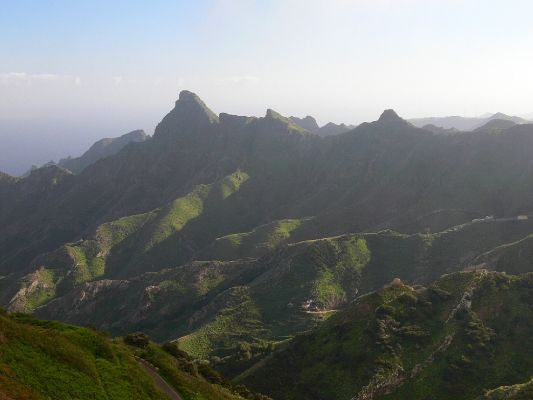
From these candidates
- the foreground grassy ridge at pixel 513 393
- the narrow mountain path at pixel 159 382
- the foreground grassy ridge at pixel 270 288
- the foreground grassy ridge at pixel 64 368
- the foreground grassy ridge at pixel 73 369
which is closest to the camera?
the foreground grassy ridge at pixel 64 368

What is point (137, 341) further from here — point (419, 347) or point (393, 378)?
point (419, 347)

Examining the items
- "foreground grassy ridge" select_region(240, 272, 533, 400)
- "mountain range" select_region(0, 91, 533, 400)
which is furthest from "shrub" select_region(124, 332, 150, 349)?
"foreground grassy ridge" select_region(240, 272, 533, 400)

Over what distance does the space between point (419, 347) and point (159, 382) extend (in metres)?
42.4

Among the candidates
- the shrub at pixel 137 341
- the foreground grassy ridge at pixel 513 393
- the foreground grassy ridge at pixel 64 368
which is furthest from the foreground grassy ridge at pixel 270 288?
the foreground grassy ridge at pixel 64 368

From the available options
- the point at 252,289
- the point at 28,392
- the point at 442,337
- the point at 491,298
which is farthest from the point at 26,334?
the point at 252,289

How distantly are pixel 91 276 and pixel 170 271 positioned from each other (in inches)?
1788

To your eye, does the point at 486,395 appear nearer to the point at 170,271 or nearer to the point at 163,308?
the point at 163,308

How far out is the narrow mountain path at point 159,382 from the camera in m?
48.6

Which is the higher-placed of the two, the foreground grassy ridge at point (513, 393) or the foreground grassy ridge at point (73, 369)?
the foreground grassy ridge at point (73, 369)

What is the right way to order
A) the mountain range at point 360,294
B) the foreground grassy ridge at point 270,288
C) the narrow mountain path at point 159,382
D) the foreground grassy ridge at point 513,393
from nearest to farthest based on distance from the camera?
1. the narrow mountain path at point 159,382
2. the foreground grassy ridge at point 513,393
3. the mountain range at point 360,294
4. the foreground grassy ridge at point 270,288

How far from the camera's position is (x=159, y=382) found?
50.7 m

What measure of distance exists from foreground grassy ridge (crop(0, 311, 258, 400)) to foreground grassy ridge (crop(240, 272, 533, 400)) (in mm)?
22415

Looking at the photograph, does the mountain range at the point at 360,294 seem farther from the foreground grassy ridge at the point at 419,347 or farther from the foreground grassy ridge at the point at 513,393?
the foreground grassy ridge at the point at 513,393

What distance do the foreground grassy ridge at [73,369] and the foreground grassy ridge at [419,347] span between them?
73.5 feet
